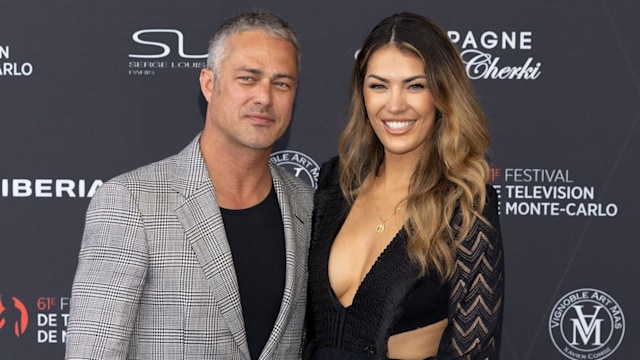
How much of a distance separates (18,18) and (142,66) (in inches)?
23.1

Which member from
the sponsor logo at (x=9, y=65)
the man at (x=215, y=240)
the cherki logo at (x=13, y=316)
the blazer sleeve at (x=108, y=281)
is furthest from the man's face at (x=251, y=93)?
the cherki logo at (x=13, y=316)

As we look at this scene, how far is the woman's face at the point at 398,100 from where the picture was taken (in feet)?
7.74

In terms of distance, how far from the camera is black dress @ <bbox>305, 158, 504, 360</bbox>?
7.20ft

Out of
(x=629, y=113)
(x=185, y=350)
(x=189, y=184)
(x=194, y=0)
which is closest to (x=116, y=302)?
(x=185, y=350)

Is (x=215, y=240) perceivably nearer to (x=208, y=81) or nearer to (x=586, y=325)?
(x=208, y=81)

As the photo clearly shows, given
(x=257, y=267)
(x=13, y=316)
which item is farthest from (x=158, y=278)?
(x=13, y=316)

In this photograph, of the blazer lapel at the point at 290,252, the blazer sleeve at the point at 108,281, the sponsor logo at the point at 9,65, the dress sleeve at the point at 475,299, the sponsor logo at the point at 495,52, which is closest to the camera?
the blazer sleeve at the point at 108,281

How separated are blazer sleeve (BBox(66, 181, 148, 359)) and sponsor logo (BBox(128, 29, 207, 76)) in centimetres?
157

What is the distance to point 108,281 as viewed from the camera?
6.85 feet

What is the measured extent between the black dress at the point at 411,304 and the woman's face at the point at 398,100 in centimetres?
28

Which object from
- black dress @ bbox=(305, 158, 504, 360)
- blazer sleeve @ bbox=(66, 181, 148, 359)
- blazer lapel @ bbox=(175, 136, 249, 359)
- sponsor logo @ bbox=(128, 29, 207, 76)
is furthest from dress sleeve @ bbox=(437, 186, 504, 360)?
sponsor logo @ bbox=(128, 29, 207, 76)

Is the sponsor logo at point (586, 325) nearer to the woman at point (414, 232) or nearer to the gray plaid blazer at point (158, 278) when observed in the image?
the woman at point (414, 232)

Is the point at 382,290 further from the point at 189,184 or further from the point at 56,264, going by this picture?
the point at 56,264

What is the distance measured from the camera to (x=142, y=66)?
143 inches
